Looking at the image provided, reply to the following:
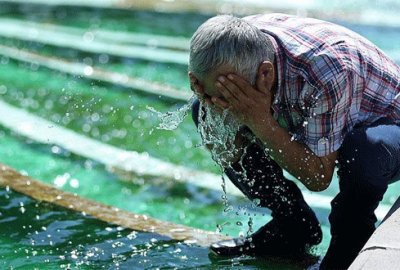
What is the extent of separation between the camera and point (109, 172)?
15.7ft

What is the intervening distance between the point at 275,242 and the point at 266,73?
937 mm

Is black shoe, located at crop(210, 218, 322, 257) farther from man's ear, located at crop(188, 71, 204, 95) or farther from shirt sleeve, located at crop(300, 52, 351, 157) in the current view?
man's ear, located at crop(188, 71, 204, 95)

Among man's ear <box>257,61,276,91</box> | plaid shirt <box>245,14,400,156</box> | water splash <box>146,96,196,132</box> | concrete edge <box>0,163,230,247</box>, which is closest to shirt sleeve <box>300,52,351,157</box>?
plaid shirt <box>245,14,400,156</box>

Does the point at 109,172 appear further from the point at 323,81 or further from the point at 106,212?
the point at 323,81

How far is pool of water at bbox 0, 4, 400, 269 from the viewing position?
10.4ft

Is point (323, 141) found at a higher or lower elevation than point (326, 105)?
lower

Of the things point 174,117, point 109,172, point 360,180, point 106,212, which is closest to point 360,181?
point 360,180

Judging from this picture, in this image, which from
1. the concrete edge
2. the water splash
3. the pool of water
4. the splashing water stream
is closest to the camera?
the splashing water stream

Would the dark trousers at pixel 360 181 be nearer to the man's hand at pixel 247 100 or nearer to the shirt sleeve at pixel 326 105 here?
the shirt sleeve at pixel 326 105

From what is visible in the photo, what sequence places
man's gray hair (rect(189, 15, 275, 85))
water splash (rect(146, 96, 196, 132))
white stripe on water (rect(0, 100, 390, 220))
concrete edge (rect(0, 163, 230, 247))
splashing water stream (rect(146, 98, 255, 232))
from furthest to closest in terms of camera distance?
1. white stripe on water (rect(0, 100, 390, 220))
2. concrete edge (rect(0, 163, 230, 247))
3. water splash (rect(146, 96, 196, 132))
4. splashing water stream (rect(146, 98, 255, 232))
5. man's gray hair (rect(189, 15, 275, 85))

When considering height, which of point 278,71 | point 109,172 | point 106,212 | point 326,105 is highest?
point 278,71

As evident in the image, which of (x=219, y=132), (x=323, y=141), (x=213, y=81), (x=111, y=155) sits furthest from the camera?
(x=111, y=155)

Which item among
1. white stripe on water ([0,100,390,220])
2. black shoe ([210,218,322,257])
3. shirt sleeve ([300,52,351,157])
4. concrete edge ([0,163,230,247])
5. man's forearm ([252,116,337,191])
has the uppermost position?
shirt sleeve ([300,52,351,157])

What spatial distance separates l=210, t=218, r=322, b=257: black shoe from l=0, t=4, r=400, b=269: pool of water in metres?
0.08
